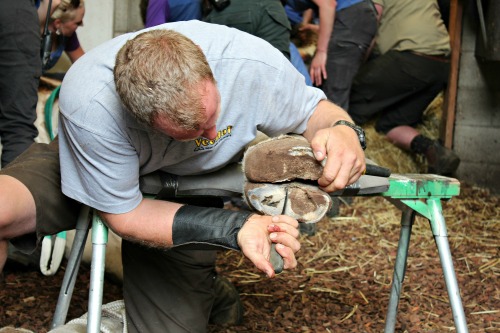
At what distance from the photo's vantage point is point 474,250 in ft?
13.3

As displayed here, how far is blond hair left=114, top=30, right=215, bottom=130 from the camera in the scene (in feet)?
6.23

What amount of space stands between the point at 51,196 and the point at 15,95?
4.07 feet

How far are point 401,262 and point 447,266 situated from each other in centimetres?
33

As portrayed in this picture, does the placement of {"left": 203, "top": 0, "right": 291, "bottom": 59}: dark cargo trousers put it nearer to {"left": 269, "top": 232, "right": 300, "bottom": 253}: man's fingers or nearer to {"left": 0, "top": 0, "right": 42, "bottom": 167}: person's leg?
{"left": 0, "top": 0, "right": 42, "bottom": 167}: person's leg

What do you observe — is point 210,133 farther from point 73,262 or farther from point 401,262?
point 401,262

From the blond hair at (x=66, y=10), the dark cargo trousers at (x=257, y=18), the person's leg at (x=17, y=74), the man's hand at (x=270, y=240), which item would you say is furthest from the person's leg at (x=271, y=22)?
the man's hand at (x=270, y=240)

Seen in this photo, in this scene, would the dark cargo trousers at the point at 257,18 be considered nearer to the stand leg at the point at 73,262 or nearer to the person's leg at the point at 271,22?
the person's leg at the point at 271,22

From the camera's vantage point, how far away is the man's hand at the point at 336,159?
2.03 metres

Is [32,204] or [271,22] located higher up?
[271,22]

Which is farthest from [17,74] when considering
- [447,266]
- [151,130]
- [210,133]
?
[447,266]

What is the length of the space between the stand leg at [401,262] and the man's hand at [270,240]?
2.53ft

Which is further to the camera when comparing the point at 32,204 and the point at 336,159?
the point at 32,204

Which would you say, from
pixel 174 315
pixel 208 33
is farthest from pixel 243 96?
pixel 174 315

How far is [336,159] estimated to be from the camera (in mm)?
2041
